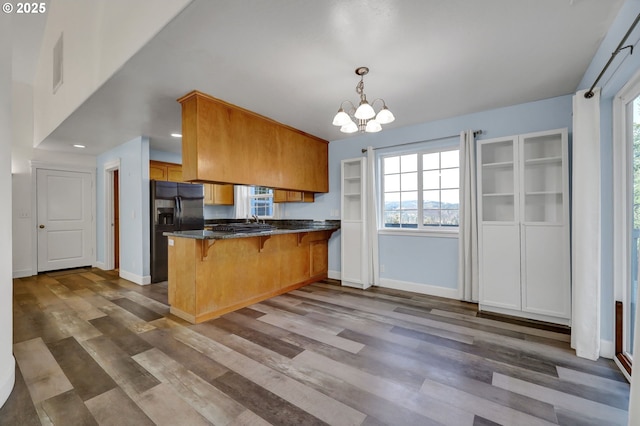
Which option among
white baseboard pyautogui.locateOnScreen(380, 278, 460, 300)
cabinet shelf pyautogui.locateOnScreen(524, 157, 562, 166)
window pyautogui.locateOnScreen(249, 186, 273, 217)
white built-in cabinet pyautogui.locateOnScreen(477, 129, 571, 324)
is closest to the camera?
white built-in cabinet pyautogui.locateOnScreen(477, 129, 571, 324)

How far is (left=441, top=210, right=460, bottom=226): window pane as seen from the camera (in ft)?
12.5

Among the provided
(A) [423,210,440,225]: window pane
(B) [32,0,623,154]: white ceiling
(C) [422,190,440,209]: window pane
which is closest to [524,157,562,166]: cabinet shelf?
(B) [32,0,623,154]: white ceiling

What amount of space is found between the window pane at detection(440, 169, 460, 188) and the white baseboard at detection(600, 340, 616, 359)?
7.01ft

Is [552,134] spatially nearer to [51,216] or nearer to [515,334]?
[515,334]

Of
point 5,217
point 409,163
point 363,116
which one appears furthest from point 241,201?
point 363,116

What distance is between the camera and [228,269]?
3.30 meters

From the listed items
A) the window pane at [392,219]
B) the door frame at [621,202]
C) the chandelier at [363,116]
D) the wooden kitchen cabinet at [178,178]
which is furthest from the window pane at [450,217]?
the wooden kitchen cabinet at [178,178]

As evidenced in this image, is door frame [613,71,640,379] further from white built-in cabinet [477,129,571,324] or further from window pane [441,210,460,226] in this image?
window pane [441,210,460,226]

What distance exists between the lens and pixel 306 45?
2.11 m

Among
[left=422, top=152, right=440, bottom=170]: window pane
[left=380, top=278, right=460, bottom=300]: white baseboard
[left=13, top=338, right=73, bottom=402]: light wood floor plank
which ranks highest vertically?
[left=422, top=152, right=440, bottom=170]: window pane

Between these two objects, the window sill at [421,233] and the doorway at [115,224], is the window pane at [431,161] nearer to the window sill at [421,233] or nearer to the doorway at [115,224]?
the window sill at [421,233]

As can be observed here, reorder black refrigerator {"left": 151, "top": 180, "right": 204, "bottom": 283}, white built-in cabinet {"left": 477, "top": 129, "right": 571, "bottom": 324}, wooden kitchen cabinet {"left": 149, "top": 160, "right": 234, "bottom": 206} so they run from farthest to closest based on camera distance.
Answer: wooden kitchen cabinet {"left": 149, "top": 160, "right": 234, "bottom": 206}
black refrigerator {"left": 151, "top": 180, "right": 204, "bottom": 283}
white built-in cabinet {"left": 477, "top": 129, "right": 571, "bottom": 324}

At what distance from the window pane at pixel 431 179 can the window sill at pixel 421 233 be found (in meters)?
0.65

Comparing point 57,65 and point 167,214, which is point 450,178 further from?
point 57,65
